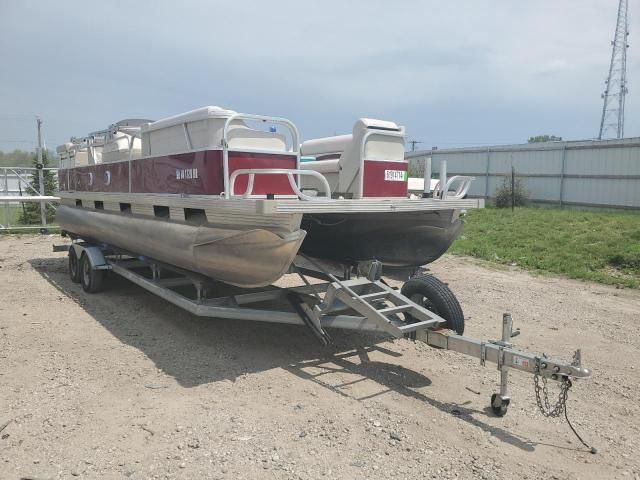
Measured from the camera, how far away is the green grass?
9.03m

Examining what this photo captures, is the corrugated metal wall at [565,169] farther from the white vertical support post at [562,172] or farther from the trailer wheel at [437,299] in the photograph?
the trailer wheel at [437,299]

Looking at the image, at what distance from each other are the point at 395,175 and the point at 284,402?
9.26ft

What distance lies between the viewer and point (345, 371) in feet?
15.3

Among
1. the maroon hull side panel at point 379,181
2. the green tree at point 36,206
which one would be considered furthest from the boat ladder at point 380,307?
the green tree at point 36,206

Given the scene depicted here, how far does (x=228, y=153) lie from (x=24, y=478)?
2.92 metres

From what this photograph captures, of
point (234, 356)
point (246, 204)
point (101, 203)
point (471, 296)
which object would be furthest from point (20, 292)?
point (471, 296)

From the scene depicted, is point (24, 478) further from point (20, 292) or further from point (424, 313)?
point (20, 292)

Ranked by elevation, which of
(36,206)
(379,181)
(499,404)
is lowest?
(499,404)

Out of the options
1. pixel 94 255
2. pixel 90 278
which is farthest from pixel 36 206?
pixel 90 278

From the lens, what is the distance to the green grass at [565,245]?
903 cm

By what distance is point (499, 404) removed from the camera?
3701mm

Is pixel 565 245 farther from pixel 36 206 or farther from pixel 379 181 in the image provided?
pixel 36 206

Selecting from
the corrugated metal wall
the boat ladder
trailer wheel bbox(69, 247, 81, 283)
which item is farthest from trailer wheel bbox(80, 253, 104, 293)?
the corrugated metal wall

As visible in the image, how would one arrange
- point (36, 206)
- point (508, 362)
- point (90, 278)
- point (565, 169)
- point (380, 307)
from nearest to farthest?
1. point (508, 362)
2. point (380, 307)
3. point (90, 278)
4. point (36, 206)
5. point (565, 169)
